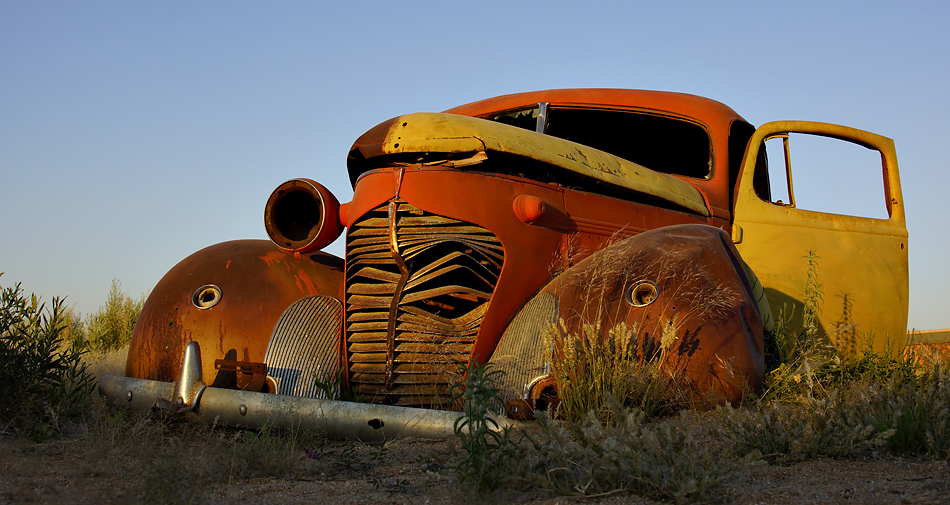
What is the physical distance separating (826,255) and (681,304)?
284cm

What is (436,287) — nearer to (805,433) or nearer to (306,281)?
(306,281)

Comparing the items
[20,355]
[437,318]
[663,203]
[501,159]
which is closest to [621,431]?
[437,318]

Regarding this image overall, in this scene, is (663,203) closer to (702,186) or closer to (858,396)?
(702,186)

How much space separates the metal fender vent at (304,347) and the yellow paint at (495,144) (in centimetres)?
93

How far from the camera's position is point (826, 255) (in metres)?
5.39

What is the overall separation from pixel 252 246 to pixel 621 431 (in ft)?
8.59

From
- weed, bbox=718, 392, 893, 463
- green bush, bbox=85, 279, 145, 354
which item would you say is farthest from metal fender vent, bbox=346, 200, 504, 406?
green bush, bbox=85, 279, 145, 354

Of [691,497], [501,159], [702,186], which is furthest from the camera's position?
[702,186]

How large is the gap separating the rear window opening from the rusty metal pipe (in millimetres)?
3203

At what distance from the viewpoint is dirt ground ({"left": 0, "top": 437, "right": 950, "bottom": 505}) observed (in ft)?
6.83

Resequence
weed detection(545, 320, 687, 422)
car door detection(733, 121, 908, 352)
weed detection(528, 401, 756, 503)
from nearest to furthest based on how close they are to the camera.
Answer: weed detection(528, 401, 756, 503) < weed detection(545, 320, 687, 422) < car door detection(733, 121, 908, 352)

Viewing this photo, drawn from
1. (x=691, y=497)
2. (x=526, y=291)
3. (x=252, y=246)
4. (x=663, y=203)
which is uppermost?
(x=663, y=203)

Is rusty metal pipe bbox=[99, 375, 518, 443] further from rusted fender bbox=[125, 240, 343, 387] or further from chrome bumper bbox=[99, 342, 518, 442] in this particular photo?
rusted fender bbox=[125, 240, 343, 387]

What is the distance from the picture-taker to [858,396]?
3.11 m
